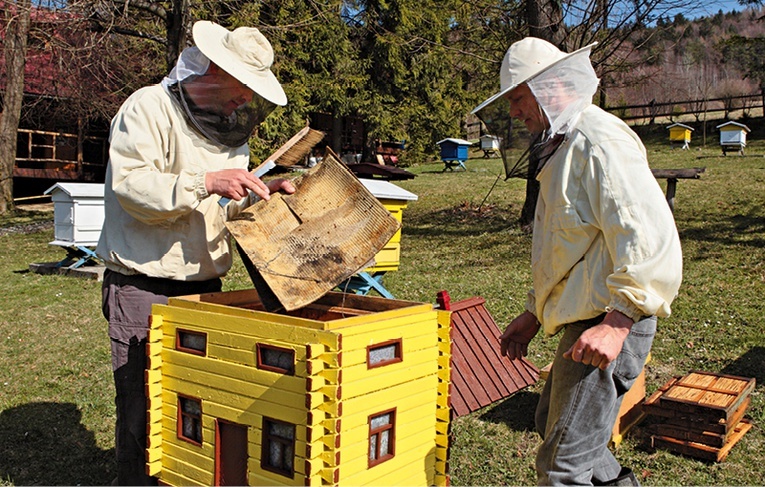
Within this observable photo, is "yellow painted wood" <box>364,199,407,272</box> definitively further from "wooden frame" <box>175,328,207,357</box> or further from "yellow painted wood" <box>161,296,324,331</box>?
"wooden frame" <box>175,328,207,357</box>

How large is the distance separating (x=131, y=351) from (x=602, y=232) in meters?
1.87

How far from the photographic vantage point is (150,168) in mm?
2545

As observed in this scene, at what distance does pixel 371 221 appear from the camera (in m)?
2.48

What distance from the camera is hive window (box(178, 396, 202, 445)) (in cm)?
247

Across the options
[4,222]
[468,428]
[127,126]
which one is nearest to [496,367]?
[468,428]

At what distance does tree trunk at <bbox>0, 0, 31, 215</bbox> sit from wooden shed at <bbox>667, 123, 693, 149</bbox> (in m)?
19.3

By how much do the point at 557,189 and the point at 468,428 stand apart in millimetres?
2304

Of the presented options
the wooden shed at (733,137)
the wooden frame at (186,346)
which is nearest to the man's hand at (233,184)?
the wooden frame at (186,346)

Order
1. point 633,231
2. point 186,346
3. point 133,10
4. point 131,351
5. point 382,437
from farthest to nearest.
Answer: point 133,10
point 131,351
point 186,346
point 382,437
point 633,231

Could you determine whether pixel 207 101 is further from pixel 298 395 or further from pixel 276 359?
pixel 298 395

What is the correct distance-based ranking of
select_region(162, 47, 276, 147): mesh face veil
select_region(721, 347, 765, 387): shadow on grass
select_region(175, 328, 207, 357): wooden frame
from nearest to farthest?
select_region(175, 328, 207, 357): wooden frame, select_region(162, 47, 276, 147): mesh face veil, select_region(721, 347, 765, 387): shadow on grass

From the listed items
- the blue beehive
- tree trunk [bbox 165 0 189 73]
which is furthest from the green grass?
the blue beehive

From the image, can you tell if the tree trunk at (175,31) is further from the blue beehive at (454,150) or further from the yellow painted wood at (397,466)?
the blue beehive at (454,150)

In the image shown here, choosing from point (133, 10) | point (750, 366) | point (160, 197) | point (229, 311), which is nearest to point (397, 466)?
point (229, 311)
